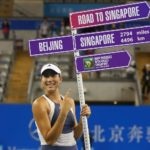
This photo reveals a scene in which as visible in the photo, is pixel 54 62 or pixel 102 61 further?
pixel 54 62

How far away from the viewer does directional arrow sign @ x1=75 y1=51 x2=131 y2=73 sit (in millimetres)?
4969

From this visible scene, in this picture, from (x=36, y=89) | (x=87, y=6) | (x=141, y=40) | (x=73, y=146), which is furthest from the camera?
(x=87, y=6)

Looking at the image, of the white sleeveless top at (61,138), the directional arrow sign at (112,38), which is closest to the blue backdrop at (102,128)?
the directional arrow sign at (112,38)

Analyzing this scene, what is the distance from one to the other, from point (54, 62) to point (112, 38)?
44.4 ft

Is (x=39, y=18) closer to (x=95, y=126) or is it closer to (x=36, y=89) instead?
(x=36, y=89)

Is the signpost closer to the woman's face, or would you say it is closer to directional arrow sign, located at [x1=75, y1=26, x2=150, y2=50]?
directional arrow sign, located at [x1=75, y1=26, x2=150, y2=50]

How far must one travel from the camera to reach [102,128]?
9.44 metres

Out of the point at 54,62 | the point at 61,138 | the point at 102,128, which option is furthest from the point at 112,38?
the point at 54,62

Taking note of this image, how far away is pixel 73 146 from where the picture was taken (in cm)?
429

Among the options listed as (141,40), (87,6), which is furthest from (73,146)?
(87,6)

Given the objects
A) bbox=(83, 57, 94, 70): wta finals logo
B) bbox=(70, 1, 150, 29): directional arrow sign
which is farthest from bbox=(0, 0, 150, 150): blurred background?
bbox=(83, 57, 94, 70): wta finals logo

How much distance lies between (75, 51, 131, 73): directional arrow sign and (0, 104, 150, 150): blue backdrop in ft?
14.5

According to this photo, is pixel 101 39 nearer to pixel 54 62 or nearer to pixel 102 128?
pixel 102 128

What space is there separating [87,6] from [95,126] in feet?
49.5
